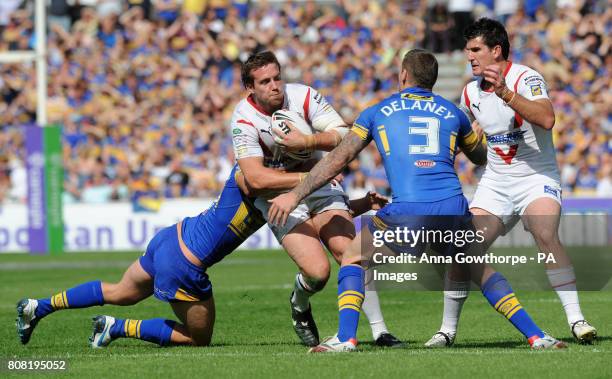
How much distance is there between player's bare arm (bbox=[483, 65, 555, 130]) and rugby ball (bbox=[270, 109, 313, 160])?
4.61 ft

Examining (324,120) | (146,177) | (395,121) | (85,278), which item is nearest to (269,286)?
(85,278)

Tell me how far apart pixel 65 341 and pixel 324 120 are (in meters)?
2.98

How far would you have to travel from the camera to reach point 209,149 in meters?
26.4

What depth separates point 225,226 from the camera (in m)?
8.98

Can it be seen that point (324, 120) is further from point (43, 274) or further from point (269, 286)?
point (43, 274)

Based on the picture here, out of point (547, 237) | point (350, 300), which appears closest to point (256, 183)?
point (350, 300)

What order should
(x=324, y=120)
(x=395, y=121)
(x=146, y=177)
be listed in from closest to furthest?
1. (x=395, y=121)
2. (x=324, y=120)
3. (x=146, y=177)

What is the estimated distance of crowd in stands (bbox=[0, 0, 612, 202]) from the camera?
25484 millimetres

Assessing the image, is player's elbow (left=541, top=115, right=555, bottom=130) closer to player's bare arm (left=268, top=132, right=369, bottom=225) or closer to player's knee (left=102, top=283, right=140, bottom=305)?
player's bare arm (left=268, top=132, right=369, bottom=225)

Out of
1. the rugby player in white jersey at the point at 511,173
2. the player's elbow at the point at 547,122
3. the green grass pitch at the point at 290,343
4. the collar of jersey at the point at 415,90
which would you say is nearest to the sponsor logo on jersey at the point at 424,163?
the collar of jersey at the point at 415,90

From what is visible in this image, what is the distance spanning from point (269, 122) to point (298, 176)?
0.55 meters

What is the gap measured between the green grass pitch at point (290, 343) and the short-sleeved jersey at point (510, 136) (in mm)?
1349

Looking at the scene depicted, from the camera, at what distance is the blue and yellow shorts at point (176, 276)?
8.98 m

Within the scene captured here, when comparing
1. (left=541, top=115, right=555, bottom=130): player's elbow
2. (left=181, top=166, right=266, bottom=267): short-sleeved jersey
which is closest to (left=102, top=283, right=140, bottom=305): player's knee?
(left=181, top=166, right=266, bottom=267): short-sleeved jersey
